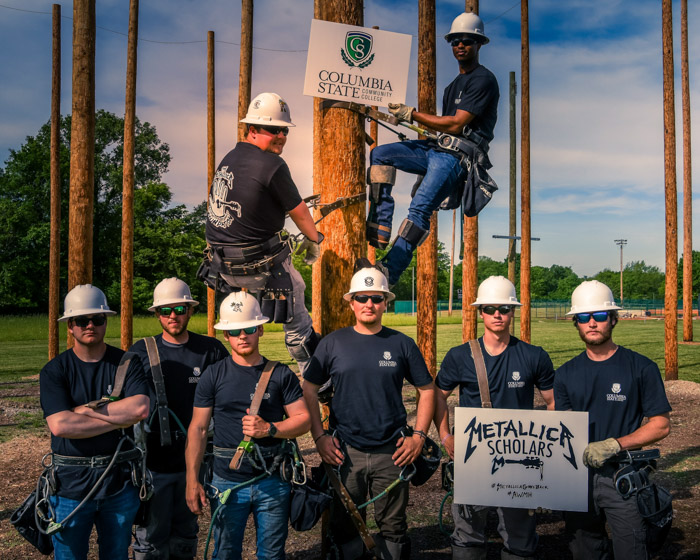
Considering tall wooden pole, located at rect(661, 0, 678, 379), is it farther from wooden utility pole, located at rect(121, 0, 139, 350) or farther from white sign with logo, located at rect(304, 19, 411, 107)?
wooden utility pole, located at rect(121, 0, 139, 350)

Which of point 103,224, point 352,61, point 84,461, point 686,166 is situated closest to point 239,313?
point 84,461

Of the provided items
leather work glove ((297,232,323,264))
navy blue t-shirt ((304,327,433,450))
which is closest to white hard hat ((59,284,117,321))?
navy blue t-shirt ((304,327,433,450))

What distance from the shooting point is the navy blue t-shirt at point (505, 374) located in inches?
185

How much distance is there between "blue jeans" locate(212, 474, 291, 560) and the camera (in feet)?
13.9

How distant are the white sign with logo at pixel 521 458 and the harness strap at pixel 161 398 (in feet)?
6.91

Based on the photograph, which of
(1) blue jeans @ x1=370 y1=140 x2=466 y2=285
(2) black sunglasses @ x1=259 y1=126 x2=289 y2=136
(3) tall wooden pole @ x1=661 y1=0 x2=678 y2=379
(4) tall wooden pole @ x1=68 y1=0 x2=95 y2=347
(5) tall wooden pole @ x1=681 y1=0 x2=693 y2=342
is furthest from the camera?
(5) tall wooden pole @ x1=681 y1=0 x2=693 y2=342

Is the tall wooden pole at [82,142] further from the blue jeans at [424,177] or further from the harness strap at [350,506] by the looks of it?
the harness strap at [350,506]

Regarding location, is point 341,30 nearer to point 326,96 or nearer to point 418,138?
point 326,96

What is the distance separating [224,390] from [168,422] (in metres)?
0.75

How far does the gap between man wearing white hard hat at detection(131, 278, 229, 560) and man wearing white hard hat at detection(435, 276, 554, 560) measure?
1.78 metres

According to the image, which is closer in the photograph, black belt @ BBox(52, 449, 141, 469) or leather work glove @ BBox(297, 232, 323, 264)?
black belt @ BBox(52, 449, 141, 469)

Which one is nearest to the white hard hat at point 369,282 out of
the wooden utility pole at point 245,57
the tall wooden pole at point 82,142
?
the tall wooden pole at point 82,142

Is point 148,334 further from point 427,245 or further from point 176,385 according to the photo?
point 176,385

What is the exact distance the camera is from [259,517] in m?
4.30
